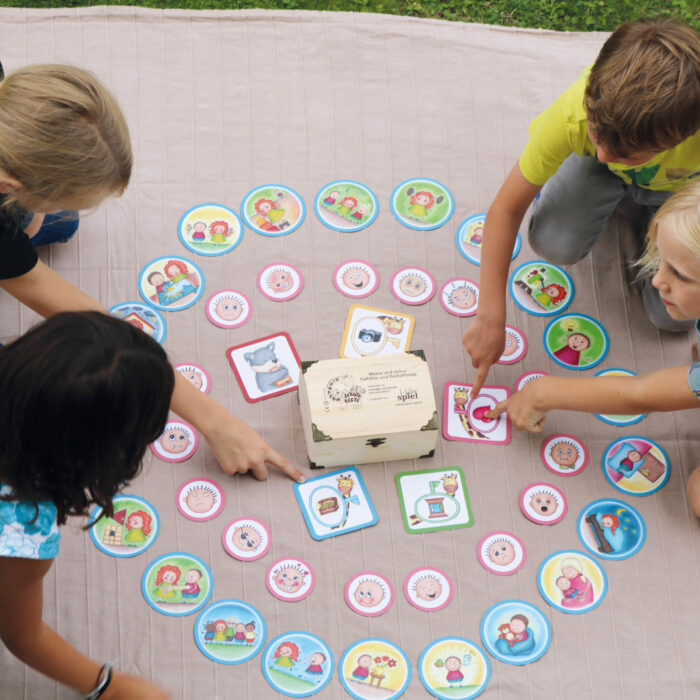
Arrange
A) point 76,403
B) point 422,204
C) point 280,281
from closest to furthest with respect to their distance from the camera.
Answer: point 76,403 < point 280,281 < point 422,204

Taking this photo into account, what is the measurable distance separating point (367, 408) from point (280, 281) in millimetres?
382

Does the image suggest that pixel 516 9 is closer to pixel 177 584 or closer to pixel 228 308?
pixel 228 308

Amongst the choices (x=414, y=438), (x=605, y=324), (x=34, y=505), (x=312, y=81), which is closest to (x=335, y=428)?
(x=414, y=438)

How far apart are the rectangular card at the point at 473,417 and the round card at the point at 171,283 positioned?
0.54 meters

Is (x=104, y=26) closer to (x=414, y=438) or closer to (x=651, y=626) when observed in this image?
(x=414, y=438)

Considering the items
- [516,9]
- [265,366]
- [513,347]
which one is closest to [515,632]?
[513,347]

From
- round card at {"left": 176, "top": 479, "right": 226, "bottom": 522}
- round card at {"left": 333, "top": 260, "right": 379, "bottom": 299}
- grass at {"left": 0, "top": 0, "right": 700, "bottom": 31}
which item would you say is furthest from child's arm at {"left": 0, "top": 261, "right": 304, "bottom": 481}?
grass at {"left": 0, "top": 0, "right": 700, "bottom": 31}

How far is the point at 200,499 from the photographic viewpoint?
1417 millimetres

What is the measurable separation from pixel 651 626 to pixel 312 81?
1.33m

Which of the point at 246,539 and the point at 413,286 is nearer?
the point at 246,539

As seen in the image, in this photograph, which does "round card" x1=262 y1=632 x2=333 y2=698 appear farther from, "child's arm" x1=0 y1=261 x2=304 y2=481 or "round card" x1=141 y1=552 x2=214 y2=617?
"child's arm" x1=0 y1=261 x2=304 y2=481

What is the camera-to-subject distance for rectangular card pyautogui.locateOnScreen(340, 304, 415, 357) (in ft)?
5.16

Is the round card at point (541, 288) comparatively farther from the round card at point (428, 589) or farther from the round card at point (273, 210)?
the round card at point (428, 589)

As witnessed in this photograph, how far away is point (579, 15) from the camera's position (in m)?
2.15
